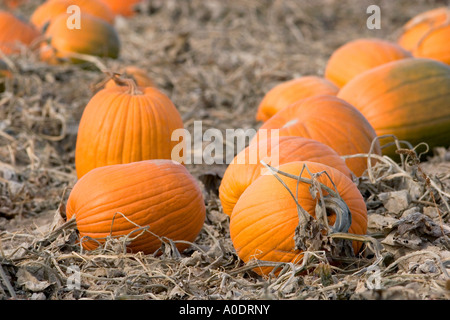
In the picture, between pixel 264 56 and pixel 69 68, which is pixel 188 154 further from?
pixel 264 56

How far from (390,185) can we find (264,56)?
12.4ft

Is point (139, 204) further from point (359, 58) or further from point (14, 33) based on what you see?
point (14, 33)

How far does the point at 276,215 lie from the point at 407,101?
6.40 feet

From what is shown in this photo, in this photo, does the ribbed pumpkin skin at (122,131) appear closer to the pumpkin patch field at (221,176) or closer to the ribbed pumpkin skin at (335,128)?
the pumpkin patch field at (221,176)

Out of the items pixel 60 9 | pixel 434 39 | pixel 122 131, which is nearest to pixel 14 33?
pixel 60 9

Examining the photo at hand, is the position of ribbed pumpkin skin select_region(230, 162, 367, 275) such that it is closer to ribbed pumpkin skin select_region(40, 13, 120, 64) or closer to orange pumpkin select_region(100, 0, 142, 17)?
ribbed pumpkin skin select_region(40, 13, 120, 64)

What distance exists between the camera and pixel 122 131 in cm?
383

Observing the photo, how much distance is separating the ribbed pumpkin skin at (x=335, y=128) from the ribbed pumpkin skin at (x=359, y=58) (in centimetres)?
153

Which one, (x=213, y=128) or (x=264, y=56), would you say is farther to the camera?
(x=264, y=56)
